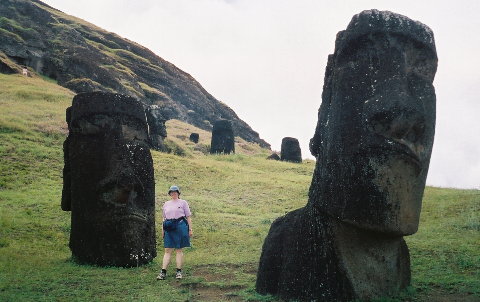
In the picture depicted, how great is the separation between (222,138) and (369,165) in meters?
30.7

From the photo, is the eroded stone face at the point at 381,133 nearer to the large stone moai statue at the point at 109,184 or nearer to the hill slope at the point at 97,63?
the large stone moai statue at the point at 109,184

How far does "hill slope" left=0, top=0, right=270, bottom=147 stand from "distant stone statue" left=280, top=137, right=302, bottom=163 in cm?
1215

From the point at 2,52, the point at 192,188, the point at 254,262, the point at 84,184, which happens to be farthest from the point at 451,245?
the point at 2,52

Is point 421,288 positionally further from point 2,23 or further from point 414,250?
point 2,23

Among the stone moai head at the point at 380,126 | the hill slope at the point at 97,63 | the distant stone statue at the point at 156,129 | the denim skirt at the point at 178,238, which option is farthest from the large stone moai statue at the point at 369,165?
the hill slope at the point at 97,63

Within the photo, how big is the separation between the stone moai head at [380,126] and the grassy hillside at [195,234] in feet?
4.83

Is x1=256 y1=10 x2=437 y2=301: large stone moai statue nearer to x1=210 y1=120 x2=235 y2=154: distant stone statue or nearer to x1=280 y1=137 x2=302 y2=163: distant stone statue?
x1=280 y1=137 x2=302 y2=163: distant stone statue

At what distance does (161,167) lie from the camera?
23.1 metres

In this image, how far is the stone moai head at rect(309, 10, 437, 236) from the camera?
5.64 m

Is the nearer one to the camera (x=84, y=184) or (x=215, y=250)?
(x=84, y=184)

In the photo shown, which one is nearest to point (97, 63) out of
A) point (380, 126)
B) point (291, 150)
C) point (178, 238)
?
point (291, 150)

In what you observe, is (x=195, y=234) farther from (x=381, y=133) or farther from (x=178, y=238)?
(x=381, y=133)

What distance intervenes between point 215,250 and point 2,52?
4073cm

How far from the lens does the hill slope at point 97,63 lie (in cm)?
4822
